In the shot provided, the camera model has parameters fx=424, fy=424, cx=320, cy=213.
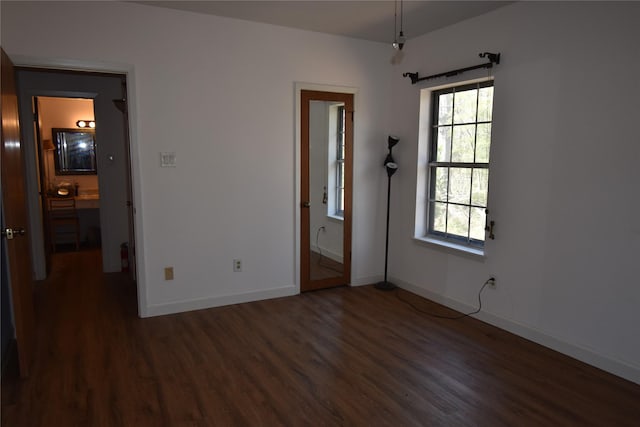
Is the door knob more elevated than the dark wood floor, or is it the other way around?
the door knob

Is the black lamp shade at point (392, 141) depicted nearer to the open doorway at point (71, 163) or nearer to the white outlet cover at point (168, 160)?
the white outlet cover at point (168, 160)

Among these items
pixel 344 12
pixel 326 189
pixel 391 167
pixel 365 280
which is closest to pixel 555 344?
pixel 365 280

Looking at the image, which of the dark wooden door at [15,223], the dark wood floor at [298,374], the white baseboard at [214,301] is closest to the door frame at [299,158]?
the white baseboard at [214,301]

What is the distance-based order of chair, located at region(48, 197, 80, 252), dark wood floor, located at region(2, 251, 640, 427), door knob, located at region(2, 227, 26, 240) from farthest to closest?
chair, located at region(48, 197, 80, 252)
door knob, located at region(2, 227, 26, 240)
dark wood floor, located at region(2, 251, 640, 427)

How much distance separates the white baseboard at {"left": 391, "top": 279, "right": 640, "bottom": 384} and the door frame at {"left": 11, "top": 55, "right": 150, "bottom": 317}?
9.01 feet

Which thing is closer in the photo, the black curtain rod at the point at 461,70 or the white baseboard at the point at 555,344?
the white baseboard at the point at 555,344

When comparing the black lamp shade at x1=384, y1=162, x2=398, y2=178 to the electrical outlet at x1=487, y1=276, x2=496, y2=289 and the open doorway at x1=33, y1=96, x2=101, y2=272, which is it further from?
the open doorway at x1=33, y1=96, x2=101, y2=272

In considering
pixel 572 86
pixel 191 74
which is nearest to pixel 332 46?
pixel 191 74

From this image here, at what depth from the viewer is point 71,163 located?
22.8ft

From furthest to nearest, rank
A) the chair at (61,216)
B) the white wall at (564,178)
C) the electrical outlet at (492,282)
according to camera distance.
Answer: the chair at (61,216), the electrical outlet at (492,282), the white wall at (564,178)

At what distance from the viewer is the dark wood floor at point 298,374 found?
7.68 feet

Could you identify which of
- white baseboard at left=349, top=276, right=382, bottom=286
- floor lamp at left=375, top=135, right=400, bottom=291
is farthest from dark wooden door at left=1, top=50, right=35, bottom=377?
floor lamp at left=375, top=135, right=400, bottom=291

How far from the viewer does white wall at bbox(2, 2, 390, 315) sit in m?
3.35

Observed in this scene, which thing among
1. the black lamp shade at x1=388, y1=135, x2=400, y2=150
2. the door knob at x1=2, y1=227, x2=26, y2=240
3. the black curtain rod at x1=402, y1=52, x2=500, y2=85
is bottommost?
the door knob at x1=2, y1=227, x2=26, y2=240
